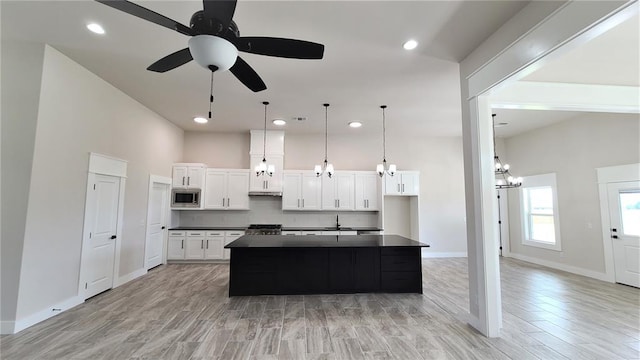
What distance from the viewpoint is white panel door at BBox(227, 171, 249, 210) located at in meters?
6.68

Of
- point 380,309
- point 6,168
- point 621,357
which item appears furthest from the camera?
point 380,309

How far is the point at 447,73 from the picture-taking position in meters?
3.86

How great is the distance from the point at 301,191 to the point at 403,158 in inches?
115

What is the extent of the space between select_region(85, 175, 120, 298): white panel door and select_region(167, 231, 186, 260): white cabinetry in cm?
A: 179

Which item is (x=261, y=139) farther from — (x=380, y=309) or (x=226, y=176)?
(x=380, y=309)

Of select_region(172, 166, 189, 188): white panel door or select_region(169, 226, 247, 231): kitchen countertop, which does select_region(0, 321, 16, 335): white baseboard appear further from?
select_region(172, 166, 189, 188): white panel door

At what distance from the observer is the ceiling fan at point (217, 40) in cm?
172

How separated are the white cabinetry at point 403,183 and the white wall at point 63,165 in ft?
17.9

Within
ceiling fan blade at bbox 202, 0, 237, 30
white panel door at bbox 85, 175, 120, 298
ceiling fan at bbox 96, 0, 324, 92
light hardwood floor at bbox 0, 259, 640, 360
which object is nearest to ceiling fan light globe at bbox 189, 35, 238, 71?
ceiling fan at bbox 96, 0, 324, 92

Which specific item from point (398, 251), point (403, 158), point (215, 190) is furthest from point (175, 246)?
point (403, 158)

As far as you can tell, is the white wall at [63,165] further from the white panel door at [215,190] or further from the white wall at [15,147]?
the white panel door at [215,190]

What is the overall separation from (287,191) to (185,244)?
264 centimetres

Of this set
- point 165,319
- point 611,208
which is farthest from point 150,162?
point 611,208

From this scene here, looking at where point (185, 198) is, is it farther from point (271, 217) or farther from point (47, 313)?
point (47, 313)
